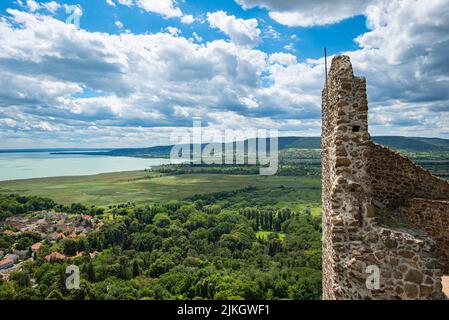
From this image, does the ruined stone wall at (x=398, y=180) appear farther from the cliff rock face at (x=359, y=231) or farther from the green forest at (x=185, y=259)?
the green forest at (x=185, y=259)

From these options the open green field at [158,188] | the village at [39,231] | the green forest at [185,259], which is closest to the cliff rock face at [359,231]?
the green forest at [185,259]

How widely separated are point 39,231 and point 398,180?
7227 centimetres

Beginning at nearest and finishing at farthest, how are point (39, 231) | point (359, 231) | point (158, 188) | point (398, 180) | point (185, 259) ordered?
point (359, 231)
point (398, 180)
point (185, 259)
point (39, 231)
point (158, 188)

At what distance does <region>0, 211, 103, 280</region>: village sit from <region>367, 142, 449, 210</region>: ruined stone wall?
50572mm

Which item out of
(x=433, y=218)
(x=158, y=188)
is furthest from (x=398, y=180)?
(x=158, y=188)

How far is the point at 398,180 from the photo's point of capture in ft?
24.1

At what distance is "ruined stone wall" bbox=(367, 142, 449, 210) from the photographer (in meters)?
7.29

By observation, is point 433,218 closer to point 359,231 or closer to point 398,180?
point 398,180

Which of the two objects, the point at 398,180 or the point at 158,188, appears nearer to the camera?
the point at 398,180

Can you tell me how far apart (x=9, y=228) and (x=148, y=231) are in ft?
95.8

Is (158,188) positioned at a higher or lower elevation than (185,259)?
higher

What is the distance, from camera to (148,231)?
63.6 m

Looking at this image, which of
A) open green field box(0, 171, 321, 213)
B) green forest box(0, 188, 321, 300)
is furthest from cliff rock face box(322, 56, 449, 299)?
open green field box(0, 171, 321, 213)
